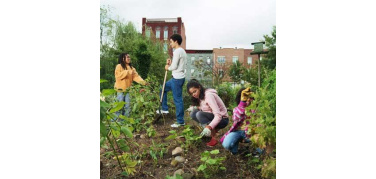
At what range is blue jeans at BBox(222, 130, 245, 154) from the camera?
2090mm

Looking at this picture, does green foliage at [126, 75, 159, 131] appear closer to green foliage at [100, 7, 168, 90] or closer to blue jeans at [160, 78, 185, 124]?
blue jeans at [160, 78, 185, 124]

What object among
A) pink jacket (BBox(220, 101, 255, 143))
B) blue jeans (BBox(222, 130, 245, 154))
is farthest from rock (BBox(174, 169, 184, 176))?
pink jacket (BBox(220, 101, 255, 143))

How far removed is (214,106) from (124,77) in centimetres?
80

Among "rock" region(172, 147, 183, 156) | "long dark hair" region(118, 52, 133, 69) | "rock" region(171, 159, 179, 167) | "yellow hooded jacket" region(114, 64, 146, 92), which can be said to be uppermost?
"long dark hair" region(118, 52, 133, 69)

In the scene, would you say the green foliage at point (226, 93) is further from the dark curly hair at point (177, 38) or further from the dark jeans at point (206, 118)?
the dark curly hair at point (177, 38)

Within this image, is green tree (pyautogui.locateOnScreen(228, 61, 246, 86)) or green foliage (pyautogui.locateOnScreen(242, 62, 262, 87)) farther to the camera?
green tree (pyautogui.locateOnScreen(228, 61, 246, 86))

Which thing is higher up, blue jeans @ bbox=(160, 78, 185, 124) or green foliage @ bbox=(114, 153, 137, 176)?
blue jeans @ bbox=(160, 78, 185, 124)

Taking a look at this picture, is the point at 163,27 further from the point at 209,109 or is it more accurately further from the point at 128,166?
the point at 128,166

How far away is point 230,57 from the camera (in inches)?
91.9

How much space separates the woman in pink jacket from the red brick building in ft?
1.35

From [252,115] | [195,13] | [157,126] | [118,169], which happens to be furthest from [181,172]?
[157,126]

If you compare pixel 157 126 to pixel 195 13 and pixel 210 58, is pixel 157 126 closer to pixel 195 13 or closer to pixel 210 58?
pixel 210 58

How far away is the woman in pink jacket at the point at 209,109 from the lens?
2.39m

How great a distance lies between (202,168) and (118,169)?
24.3 inches
